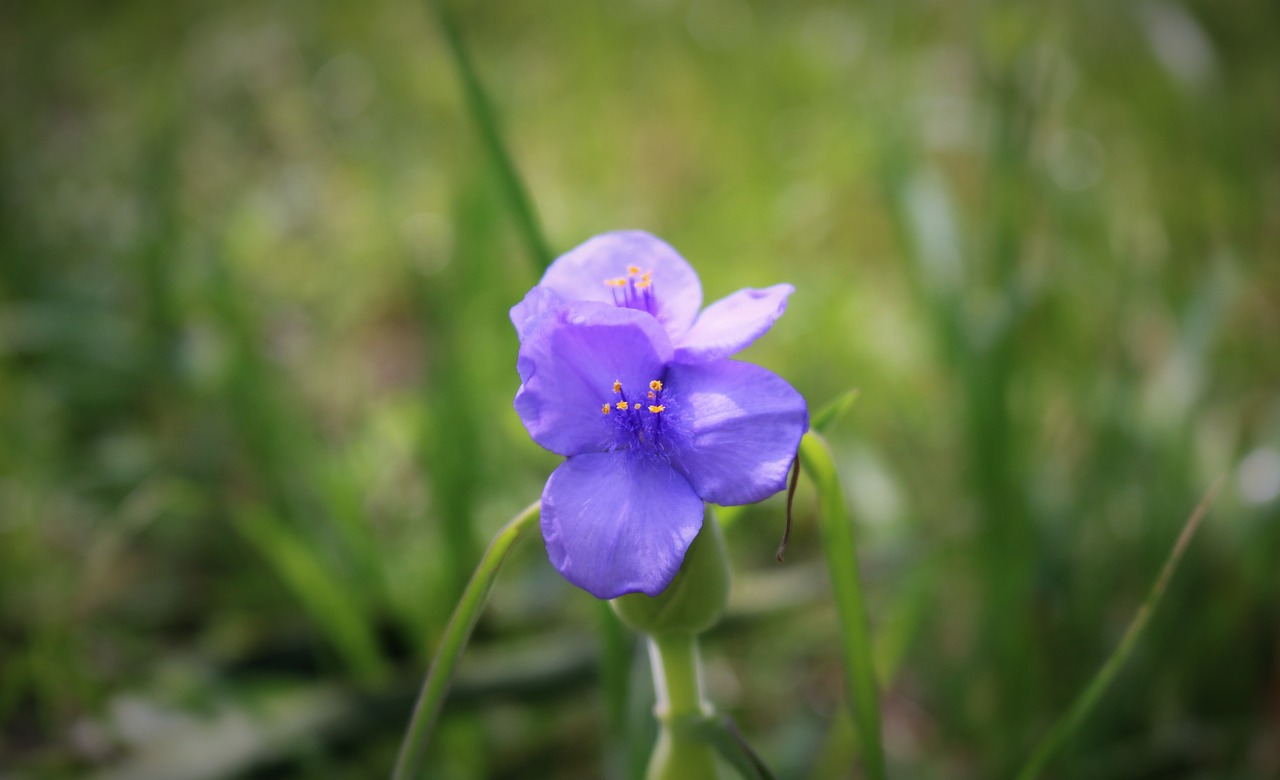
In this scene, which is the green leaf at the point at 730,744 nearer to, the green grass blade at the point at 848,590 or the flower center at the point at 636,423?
the green grass blade at the point at 848,590

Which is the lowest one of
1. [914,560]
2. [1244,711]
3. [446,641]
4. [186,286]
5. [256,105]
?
[1244,711]

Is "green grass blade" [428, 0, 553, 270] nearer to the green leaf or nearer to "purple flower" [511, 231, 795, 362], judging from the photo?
"purple flower" [511, 231, 795, 362]

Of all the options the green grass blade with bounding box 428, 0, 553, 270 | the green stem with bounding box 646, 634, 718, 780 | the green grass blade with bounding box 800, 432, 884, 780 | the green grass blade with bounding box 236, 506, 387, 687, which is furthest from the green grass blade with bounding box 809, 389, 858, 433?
the green grass blade with bounding box 236, 506, 387, 687

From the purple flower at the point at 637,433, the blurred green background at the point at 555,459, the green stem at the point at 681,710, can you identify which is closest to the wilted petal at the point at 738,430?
the purple flower at the point at 637,433

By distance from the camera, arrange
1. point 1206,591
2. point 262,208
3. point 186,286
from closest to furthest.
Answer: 1. point 1206,591
2. point 186,286
3. point 262,208

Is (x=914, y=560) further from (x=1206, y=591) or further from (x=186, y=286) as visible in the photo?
(x=186, y=286)

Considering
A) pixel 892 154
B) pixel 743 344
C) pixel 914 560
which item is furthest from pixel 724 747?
pixel 892 154
